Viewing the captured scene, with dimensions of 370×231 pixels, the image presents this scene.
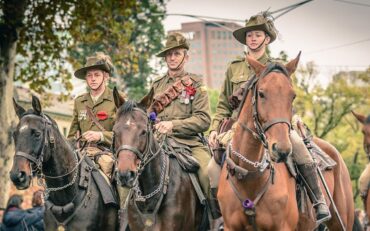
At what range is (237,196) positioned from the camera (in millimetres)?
10070

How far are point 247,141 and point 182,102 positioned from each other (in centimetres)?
256

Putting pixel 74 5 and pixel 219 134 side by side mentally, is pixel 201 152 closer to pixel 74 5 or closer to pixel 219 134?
pixel 219 134

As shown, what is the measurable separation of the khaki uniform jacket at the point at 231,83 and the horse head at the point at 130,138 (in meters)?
1.56

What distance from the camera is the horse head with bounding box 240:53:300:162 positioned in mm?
8930

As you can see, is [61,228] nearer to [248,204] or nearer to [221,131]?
[221,131]

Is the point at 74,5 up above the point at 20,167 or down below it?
above

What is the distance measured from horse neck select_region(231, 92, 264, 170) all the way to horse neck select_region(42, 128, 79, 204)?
2673mm

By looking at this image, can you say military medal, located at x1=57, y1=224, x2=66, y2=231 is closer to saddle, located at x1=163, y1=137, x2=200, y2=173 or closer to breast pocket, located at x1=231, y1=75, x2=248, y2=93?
saddle, located at x1=163, y1=137, x2=200, y2=173

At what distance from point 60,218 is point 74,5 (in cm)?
1563

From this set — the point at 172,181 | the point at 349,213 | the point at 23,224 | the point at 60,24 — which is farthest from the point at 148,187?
the point at 60,24

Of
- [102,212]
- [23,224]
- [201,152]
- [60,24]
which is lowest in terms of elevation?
[23,224]

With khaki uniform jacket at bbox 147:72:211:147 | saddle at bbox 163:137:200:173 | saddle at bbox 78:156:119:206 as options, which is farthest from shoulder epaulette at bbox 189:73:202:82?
saddle at bbox 78:156:119:206

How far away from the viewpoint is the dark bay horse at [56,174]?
34.4 feet

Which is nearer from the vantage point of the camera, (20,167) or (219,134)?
(20,167)
